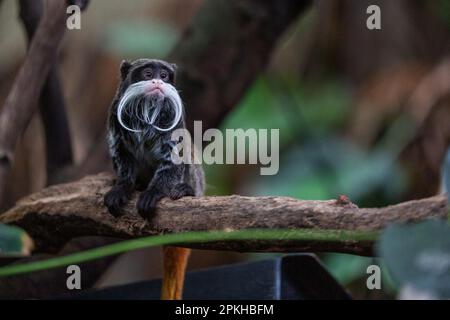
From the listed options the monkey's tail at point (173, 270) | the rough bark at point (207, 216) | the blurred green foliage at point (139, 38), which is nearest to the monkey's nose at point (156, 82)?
the rough bark at point (207, 216)

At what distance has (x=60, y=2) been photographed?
1783 mm

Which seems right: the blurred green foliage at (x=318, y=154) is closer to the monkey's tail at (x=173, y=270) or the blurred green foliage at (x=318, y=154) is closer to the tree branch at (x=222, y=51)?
the tree branch at (x=222, y=51)

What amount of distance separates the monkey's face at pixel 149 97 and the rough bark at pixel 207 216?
0.54ft

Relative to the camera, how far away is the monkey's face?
1518 mm

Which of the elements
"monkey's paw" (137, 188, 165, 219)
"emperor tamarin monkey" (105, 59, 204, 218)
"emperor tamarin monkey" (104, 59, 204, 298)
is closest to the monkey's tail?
"emperor tamarin monkey" (104, 59, 204, 298)

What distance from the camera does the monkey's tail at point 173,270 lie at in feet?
6.23

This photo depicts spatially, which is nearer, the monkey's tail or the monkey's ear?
the monkey's ear

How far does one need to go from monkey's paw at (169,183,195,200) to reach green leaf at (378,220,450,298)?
Answer: 2.60ft

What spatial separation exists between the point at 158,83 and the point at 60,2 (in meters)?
0.42

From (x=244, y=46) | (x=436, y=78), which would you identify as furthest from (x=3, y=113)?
(x=436, y=78)

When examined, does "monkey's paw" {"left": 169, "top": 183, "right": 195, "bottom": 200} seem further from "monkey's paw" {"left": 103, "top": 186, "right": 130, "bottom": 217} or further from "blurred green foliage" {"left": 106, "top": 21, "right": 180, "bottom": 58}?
"blurred green foliage" {"left": 106, "top": 21, "right": 180, "bottom": 58}
